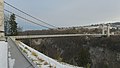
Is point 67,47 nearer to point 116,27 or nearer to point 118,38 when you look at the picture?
point 118,38

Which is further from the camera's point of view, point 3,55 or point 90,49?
point 90,49

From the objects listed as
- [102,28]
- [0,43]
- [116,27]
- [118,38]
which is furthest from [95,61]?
[0,43]

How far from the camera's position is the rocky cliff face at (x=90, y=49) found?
3011 centimetres

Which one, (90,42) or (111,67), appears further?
(90,42)

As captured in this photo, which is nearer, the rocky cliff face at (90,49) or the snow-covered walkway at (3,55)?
the snow-covered walkway at (3,55)

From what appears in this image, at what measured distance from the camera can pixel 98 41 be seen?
33.1m

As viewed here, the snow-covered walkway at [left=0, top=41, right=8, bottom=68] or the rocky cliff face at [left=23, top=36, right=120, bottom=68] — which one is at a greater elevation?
the snow-covered walkway at [left=0, top=41, right=8, bottom=68]

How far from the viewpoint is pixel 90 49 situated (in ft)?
109

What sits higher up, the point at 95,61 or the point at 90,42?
the point at 90,42

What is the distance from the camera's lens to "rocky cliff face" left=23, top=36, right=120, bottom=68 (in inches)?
1185

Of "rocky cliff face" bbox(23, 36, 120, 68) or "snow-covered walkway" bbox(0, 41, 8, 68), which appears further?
"rocky cliff face" bbox(23, 36, 120, 68)

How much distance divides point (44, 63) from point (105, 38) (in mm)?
30076

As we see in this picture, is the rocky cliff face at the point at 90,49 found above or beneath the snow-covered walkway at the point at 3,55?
beneath

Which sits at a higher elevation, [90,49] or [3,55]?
[3,55]
